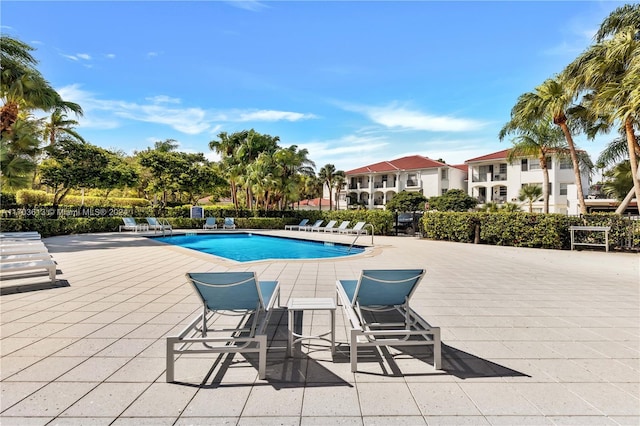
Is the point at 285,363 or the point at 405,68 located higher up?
the point at 405,68

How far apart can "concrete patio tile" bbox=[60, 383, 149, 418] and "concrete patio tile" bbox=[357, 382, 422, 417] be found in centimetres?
181

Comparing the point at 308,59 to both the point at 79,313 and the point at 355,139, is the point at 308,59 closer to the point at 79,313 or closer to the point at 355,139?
the point at 79,313

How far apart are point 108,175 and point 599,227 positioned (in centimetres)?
2630

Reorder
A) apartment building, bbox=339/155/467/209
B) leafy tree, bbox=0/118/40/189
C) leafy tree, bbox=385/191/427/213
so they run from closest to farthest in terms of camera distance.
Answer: leafy tree, bbox=0/118/40/189
leafy tree, bbox=385/191/427/213
apartment building, bbox=339/155/467/209

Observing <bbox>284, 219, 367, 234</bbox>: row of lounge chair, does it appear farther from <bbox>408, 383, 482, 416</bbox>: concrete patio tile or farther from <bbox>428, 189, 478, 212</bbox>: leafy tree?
<bbox>428, 189, 478, 212</bbox>: leafy tree

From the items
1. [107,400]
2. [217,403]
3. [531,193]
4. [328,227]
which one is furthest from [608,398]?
[531,193]

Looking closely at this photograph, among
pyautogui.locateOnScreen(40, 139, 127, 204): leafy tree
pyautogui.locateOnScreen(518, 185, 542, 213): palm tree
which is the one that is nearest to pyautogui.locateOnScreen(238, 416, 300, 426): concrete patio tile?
pyautogui.locateOnScreen(40, 139, 127, 204): leafy tree

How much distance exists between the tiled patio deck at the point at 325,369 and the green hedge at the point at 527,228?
8.64 metres

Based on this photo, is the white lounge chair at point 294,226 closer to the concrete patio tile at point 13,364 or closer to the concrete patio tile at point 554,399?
the concrete patio tile at point 13,364

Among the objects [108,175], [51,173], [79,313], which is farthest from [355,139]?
[79,313]

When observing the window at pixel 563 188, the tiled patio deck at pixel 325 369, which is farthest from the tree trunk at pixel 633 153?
the window at pixel 563 188

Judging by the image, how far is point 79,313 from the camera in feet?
15.2

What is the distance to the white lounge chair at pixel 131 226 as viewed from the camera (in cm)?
2041

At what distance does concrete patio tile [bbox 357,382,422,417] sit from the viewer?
241cm
